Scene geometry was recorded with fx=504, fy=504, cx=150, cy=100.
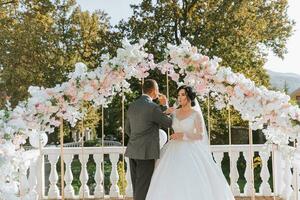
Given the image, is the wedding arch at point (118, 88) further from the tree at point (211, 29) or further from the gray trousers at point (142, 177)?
the tree at point (211, 29)

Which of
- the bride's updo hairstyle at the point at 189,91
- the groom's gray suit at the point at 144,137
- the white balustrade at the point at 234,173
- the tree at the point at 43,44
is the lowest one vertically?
the white balustrade at the point at 234,173

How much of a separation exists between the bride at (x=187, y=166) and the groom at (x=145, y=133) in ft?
0.47

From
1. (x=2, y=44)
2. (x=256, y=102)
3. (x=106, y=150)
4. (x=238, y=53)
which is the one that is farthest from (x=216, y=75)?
(x=2, y=44)

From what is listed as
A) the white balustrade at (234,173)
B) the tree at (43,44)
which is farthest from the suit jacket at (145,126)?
the tree at (43,44)

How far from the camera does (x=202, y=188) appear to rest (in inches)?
193

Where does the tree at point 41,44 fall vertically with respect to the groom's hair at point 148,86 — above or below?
above

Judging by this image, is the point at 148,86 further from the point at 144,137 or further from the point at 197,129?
the point at 197,129

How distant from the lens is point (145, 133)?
17.2ft

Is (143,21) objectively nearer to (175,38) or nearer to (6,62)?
(175,38)

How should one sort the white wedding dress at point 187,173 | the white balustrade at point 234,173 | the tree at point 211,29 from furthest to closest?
the tree at point 211,29
the white balustrade at point 234,173
the white wedding dress at point 187,173

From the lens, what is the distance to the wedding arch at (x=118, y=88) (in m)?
4.09

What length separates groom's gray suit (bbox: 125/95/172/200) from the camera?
16.9 ft

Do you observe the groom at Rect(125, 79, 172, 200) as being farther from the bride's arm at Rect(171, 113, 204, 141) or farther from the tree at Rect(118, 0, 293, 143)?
the tree at Rect(118, 0, 293, 143)

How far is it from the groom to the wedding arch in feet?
1.02
